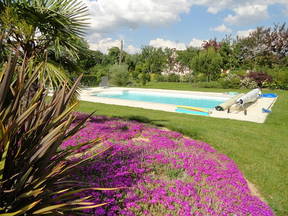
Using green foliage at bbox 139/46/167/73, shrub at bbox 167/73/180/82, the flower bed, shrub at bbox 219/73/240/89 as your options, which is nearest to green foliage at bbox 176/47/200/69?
green foliage at bbox 139/46/167/73

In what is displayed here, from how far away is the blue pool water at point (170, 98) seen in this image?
652 inches

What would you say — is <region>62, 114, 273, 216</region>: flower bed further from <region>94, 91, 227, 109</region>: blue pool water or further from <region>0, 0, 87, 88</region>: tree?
<region>94, 91, 227, 109</region>: blue pool water

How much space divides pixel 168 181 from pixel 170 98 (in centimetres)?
1681

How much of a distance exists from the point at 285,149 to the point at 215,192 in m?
3.74

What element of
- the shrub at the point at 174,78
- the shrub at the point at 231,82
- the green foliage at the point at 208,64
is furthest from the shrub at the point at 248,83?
the shrub at the point at 174,78

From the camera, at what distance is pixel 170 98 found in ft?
64.7

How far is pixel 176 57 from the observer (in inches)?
1658

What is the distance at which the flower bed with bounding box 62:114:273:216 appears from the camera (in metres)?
2.55

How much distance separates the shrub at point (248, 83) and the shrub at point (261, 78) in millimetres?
393

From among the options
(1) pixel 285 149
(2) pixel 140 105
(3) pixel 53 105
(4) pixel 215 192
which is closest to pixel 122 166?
(4) pixel 215 192

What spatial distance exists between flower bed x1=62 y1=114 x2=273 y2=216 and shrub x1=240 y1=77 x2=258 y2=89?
21118mm

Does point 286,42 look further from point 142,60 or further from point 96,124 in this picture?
point 96,124

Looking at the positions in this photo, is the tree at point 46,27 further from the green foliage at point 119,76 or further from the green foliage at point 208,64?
the green foliage at point 208,64

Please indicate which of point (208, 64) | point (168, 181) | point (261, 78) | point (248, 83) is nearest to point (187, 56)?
point (208, 64)
